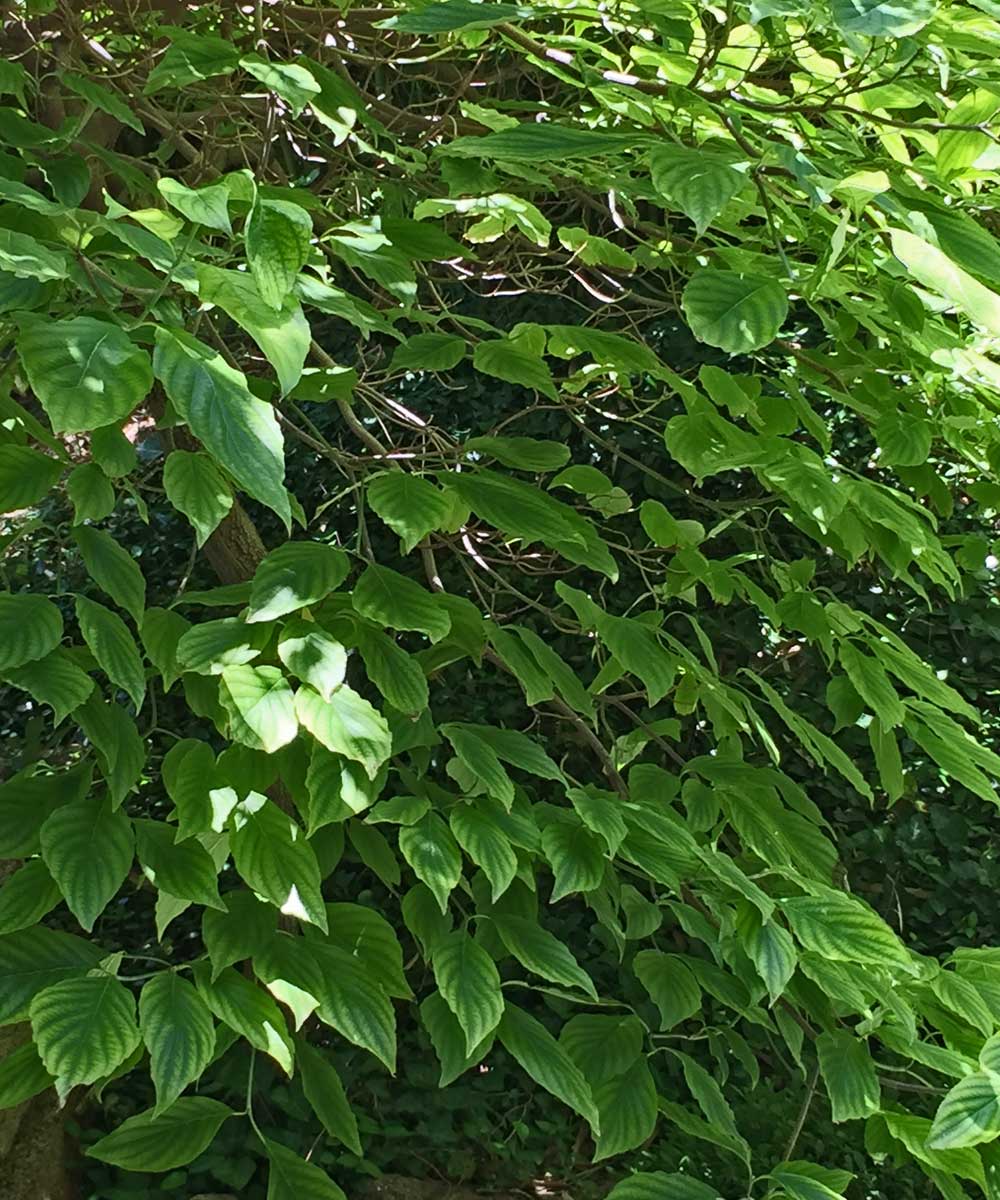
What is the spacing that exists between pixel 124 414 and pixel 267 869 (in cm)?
49

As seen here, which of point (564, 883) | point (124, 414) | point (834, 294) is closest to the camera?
point (124, 414)

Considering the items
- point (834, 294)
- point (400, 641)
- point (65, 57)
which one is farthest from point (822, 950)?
point (400, 641)

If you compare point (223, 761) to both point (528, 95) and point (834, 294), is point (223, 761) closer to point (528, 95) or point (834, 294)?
point (834, 294)

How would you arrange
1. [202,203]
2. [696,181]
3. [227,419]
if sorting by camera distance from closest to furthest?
1. [227,419]
2. [202,203]
3. [696,181]

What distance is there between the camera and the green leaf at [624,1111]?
4.56ft

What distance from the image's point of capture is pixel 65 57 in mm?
2006

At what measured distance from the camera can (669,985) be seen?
1.53m

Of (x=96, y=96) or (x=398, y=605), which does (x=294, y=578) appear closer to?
(x=398, y=605)

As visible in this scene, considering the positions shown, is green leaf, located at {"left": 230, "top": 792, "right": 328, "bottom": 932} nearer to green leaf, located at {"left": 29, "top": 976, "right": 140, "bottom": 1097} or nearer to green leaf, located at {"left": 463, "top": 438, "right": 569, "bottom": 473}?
green leaf, located at {"left": 29, "top": 976, "right": 140, "bottom": 1097}

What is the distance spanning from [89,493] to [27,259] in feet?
1.57

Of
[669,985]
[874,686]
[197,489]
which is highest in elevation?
[197,489]

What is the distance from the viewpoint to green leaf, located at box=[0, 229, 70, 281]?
2.74 ft

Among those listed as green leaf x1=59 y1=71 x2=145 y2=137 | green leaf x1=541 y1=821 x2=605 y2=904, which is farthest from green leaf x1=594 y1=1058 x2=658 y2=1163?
green leaf x1=59 y1=71 x2=145 y2=137

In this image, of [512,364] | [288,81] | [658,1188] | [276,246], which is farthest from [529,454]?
[658,1188]
